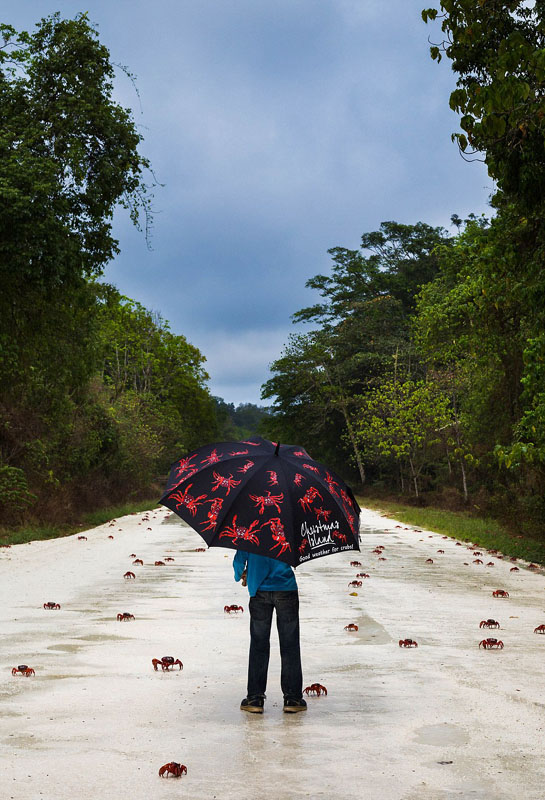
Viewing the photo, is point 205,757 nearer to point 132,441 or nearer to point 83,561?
point 83,561

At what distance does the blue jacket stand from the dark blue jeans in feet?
0.17

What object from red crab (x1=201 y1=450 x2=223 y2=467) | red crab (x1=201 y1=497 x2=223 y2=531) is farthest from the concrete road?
red crab (x1=201 y1=450 x2=223 y2=467)

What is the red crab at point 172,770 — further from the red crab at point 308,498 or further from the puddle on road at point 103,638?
the puddle on road at point 103,638

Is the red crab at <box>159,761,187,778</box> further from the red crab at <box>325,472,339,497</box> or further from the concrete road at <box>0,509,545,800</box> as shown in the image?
the red crab at <box>325,472,339,497</box>

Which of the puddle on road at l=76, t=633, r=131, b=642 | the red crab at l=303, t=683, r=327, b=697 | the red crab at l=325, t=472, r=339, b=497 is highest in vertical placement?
the red crab at l=325, t=472, r=339, b=497

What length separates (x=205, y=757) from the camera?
519cm

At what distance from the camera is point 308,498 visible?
6.20 metres

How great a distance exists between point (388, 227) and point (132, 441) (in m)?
35.9

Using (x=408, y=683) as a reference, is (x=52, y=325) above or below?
above

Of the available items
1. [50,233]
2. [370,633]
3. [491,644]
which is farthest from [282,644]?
[50,233]

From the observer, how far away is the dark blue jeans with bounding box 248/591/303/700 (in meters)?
6.30

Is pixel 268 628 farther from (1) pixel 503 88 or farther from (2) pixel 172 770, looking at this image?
(1) pixel 503 88

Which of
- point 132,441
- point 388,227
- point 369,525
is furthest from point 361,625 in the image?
point 388,227

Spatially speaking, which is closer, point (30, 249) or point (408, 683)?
point (408, 683)
